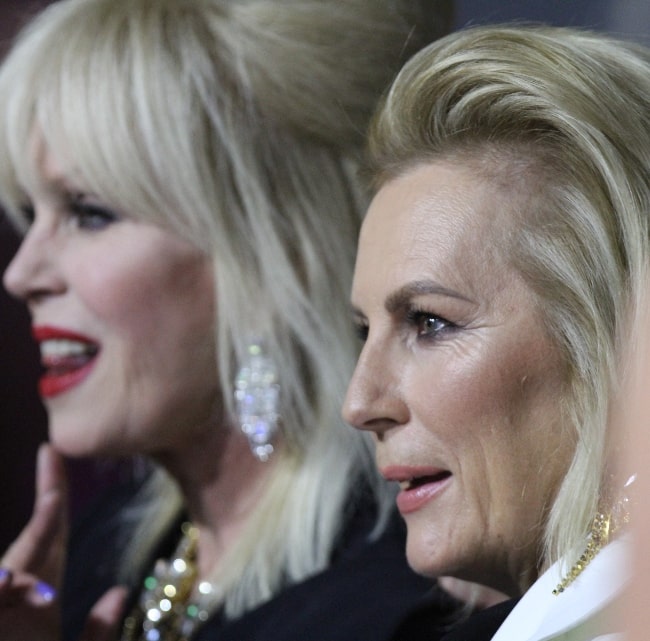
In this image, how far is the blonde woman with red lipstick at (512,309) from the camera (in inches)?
35.9

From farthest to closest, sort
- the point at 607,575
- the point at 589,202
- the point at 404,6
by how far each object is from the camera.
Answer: the point at 404,6 < the point at 589,202 < the point at 607,575

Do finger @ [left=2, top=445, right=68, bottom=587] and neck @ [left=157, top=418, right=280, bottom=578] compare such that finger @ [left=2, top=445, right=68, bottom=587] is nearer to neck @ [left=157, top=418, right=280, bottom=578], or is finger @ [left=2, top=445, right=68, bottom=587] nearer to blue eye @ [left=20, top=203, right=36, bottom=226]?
neck @ [left=157, top=418, right=280, bottom=578]

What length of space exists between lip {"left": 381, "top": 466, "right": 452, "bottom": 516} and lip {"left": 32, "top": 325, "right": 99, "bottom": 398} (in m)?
0.57

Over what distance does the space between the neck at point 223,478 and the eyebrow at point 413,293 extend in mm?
495

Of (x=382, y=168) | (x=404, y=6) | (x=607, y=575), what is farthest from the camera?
(x=404, y=6)

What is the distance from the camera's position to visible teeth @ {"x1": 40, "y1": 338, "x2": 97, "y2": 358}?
4.82 feet

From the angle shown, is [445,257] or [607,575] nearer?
[607,575]

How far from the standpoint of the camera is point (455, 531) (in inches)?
38.1

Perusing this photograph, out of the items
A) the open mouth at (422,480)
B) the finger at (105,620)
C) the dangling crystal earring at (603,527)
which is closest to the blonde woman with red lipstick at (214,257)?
the finger at (105,620)

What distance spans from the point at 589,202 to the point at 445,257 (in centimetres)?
13

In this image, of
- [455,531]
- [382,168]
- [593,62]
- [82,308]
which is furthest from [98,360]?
[593,62]

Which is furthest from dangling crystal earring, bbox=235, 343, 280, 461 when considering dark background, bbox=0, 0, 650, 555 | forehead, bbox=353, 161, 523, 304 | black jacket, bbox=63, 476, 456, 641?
dark background, bbox=0, 0, 650, 555

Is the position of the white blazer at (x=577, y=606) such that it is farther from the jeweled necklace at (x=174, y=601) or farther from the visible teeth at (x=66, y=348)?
the visible teeth at (x=66, y=348)

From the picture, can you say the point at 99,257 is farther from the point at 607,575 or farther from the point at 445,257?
the point at 607,575
